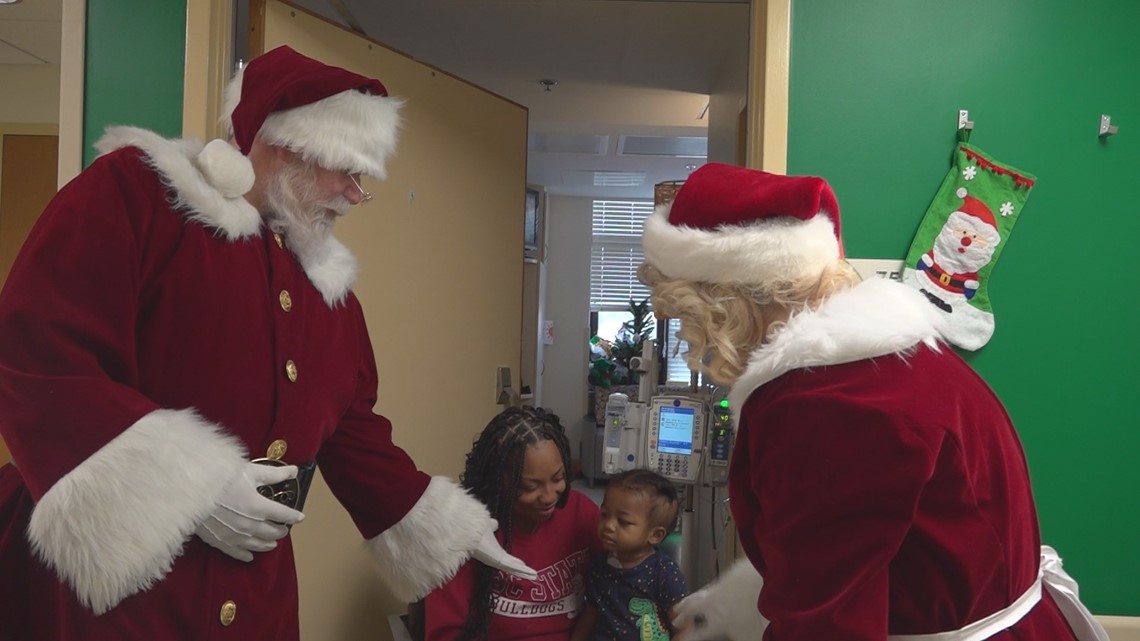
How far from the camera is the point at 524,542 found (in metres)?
2.06

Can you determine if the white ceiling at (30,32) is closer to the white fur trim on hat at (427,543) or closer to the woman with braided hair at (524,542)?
the woman with braided hair at (524,542)

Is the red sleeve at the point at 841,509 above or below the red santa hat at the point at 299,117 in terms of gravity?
below

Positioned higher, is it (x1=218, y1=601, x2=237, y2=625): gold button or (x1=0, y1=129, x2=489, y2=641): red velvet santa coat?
(x1=0, y1=129, x2=489, y2=641): red velvet santa coat

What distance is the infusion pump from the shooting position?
257cm

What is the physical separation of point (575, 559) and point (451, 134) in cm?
144

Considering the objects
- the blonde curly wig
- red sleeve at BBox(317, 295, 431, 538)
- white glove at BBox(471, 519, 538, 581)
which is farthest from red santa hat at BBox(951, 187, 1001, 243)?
red sleeve at BBox(317, 295, 431, 538)

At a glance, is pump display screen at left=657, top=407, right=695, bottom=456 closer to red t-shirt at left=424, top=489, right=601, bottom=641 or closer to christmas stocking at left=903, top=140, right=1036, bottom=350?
red t-shirt at left=424, top=489, right=601, bottom=641

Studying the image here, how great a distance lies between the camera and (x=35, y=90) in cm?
462

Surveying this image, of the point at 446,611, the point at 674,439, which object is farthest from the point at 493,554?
the point at 674,439

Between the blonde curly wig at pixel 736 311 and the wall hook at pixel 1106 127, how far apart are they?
4.03ft

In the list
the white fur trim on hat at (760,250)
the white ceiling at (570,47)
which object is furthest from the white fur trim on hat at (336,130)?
the white ceiling at (570,47)

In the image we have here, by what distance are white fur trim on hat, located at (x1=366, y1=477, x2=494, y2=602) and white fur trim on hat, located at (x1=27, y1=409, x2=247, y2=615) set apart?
0.54 meters

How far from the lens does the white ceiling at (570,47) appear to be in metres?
3.26

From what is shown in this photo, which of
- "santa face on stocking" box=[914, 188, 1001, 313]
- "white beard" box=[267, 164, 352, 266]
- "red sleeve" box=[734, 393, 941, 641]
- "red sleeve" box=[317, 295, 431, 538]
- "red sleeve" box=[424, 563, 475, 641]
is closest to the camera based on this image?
"red sleeve" box=[734, 393, 941, 641]
